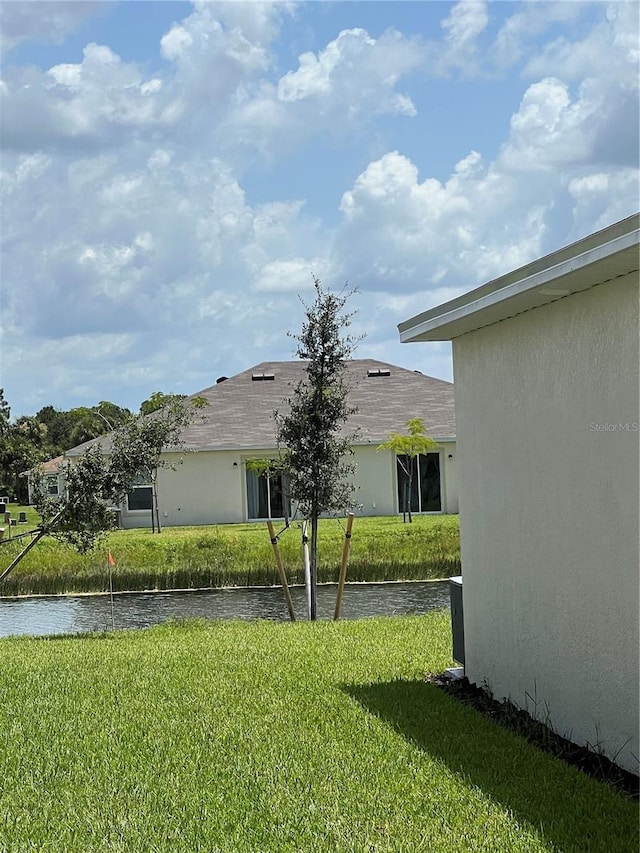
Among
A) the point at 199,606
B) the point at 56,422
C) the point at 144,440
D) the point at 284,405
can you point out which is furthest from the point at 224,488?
the point at 56,422

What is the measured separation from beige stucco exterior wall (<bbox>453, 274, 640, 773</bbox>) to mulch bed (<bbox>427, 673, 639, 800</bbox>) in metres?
0.08

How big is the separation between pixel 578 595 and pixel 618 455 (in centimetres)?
105

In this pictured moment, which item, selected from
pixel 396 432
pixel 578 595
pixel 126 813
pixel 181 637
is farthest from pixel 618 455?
pixel 396 432

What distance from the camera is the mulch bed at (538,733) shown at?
6.01m

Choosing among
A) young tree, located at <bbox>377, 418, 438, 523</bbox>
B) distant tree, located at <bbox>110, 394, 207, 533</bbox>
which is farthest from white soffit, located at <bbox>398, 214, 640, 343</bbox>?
young tree, located at <bbox>377, 418, 438, 523</bbox>

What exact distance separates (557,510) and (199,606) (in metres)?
12.7

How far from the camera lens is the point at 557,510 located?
22.9 ft

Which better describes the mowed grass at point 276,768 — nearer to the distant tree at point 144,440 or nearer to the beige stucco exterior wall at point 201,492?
the distant tree at point 144,440

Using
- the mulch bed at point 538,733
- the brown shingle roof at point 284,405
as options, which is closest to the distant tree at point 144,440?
the mulch bed at point 538,733

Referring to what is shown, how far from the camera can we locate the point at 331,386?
52.8ft

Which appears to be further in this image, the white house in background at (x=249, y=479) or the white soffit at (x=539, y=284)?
the white house in background at (x=249, y=479)

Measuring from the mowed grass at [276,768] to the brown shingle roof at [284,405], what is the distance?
21.7 m

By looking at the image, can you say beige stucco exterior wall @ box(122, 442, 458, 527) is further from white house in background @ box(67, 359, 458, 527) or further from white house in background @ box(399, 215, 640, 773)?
white house in background @ box(399, 215, 640, 773)

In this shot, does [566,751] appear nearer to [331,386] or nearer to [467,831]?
[467,831]
